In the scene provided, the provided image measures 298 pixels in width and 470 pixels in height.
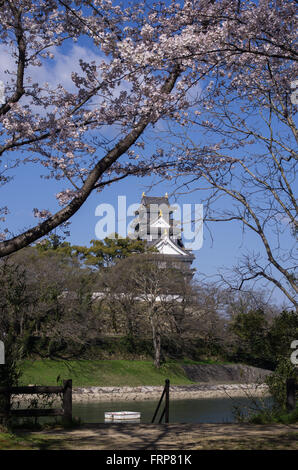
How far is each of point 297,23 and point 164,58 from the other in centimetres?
237

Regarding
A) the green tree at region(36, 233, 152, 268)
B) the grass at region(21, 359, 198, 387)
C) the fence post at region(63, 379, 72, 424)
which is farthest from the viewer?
the green tree at region(36, 233, 152, 268)

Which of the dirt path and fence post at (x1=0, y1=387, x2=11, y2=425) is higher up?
fence post at (x1=0, y1=387, x2=11, y2=425)

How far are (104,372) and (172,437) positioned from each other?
86.3 ft

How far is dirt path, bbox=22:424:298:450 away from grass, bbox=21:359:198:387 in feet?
69.9

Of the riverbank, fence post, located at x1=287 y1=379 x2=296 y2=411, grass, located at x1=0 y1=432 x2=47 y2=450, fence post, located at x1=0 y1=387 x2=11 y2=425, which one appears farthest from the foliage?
the riverbank

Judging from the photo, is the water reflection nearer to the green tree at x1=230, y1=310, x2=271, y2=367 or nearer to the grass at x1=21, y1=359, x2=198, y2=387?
the grass at x1=21, y1=359, x2=198, y2=387

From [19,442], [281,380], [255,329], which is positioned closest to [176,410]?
[281,380]

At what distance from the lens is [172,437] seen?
778 cm

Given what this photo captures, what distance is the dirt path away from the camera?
22.9 ft

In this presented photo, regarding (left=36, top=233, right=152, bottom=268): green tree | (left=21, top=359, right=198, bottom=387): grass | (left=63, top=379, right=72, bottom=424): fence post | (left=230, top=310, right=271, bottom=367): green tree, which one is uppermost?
(left=36, top=233, right=152, bottom=268): green tree

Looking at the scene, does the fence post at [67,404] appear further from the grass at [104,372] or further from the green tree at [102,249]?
the green tree at [102,249]

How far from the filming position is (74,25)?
8273mm

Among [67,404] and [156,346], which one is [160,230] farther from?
[67,404]
